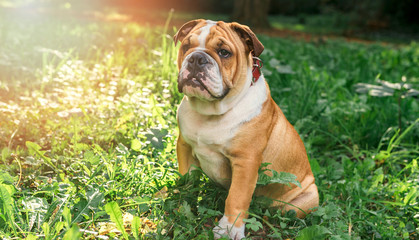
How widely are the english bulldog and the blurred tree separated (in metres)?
9.39

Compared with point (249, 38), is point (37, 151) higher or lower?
lower

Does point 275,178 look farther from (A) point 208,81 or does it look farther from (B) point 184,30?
(B) point 184,30

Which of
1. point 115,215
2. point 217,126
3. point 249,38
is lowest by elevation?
point 115,215

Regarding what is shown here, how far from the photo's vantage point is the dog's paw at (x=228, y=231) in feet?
7.52

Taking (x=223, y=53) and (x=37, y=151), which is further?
(x=37, y=151)

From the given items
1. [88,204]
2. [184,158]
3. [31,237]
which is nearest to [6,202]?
[31,237]

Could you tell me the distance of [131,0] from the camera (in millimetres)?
22312

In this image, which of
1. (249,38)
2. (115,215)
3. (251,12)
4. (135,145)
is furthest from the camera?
(251,12)

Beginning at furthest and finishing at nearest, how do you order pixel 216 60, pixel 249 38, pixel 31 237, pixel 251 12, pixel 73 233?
pixel 251 12 < pixel 249 38 < pixel 216 60 < pixel 31 237 < pixel 73 233

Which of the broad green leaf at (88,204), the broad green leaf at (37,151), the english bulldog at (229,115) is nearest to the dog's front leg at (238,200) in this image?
the english bulldog at (229,115)

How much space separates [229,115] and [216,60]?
33cm

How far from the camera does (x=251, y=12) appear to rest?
11.8 metres

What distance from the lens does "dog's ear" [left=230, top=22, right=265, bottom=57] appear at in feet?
7.57

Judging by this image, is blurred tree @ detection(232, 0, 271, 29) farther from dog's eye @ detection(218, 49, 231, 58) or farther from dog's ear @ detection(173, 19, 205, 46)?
dog's eye @ detection(218, 49, 231, 58)
